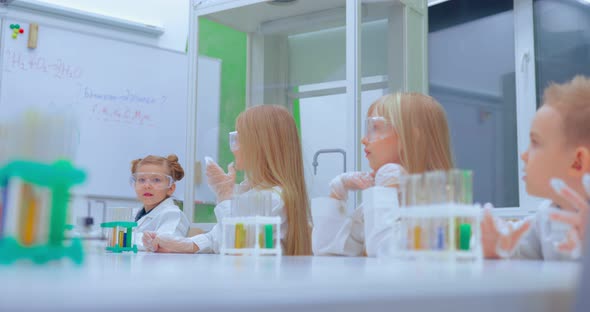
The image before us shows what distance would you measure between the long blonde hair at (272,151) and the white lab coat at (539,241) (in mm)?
852

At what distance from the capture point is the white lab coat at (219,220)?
182 centimetres

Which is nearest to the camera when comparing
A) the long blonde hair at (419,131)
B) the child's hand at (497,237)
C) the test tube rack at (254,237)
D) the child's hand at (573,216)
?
the child's hand at (573,216)

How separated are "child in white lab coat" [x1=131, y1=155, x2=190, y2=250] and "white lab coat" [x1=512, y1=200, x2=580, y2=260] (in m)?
1.58

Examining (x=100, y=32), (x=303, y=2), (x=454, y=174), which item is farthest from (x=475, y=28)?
(x=454, y=174)

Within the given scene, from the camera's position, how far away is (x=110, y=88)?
3684mm

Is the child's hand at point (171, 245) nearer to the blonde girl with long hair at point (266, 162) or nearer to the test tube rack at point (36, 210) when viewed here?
the blonde girl with long hair at point (266, 162)

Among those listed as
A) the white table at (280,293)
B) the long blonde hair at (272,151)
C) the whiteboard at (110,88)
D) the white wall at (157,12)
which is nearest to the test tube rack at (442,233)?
the white table at (280,293)

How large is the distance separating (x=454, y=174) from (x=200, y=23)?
9.23 feet

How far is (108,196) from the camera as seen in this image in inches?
141

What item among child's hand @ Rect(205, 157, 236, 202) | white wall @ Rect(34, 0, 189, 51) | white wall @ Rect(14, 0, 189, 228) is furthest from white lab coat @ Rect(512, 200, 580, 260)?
white wall @ Rect(34, 0, 189, 51)

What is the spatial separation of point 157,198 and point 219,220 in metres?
0.83

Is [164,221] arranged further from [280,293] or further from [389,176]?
[280,293]

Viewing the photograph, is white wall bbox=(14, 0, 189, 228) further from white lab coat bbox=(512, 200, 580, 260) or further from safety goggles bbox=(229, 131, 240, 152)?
white lab coat bbox=(512, 200, 580, 260)

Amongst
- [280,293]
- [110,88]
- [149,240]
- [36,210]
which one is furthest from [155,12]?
[280,293]
